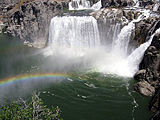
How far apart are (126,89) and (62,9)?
34.7 m

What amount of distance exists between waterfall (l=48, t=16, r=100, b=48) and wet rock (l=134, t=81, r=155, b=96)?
1627cm

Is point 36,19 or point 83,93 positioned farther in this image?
point 36,19

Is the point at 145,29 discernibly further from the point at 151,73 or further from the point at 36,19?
the point at 36,19

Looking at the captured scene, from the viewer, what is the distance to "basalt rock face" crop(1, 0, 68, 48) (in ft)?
152

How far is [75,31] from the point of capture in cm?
3850

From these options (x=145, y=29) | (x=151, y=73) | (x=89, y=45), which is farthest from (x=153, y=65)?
(x=89, y=45)

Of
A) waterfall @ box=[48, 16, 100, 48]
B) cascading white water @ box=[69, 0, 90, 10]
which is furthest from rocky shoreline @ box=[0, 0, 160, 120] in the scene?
waterfall @ box=[48, 16, 100, 48]

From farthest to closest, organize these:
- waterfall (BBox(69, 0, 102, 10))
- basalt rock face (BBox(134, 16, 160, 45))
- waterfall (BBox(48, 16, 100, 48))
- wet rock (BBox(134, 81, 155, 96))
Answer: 1. waterfall (BBox(69, 0, 102, 10))
2. waterfall (BBox(48, 16, 100, 48))
3. basalt rock face (BBox(134, 16, 160, 45))
4. wet rock (BBox(134, 81, 155, 96))

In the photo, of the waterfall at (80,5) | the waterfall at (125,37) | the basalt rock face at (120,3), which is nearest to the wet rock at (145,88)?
the waterfall at (125,37)

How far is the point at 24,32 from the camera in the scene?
50.3m

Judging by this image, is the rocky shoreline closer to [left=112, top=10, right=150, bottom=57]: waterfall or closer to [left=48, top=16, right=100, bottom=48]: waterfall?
[left=112, top=10, right=150, bottom=57]: waterfall

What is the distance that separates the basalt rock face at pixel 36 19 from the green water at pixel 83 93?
13316 millimetres

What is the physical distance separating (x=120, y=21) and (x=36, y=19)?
23704 millimetres

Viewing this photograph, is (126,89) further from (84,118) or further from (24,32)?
(24,32)
